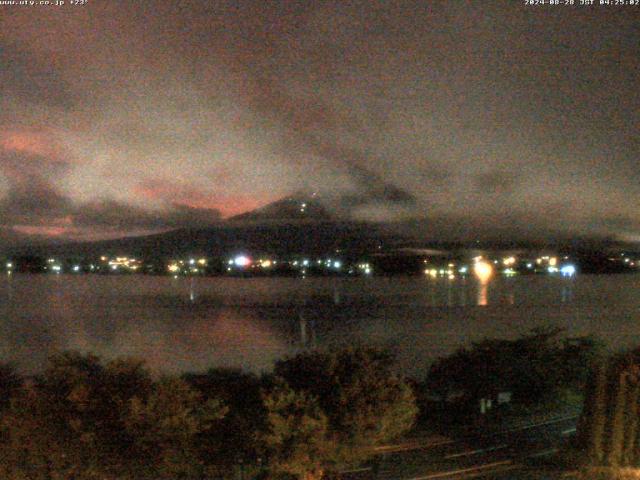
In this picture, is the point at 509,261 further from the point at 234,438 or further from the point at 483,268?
the point at 234,438

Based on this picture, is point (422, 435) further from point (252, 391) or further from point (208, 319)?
point (208, 319)

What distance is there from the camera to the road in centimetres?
989

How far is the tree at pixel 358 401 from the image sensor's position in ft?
28.7

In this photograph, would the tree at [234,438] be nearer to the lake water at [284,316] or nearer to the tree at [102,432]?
the tree at [102,432]

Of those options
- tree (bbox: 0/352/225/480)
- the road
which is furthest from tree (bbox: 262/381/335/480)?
the road

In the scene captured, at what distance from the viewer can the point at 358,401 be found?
29.3ft

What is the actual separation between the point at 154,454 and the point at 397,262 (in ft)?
143

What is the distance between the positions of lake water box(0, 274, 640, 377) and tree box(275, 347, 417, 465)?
1855 centimetres

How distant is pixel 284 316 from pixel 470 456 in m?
42.0

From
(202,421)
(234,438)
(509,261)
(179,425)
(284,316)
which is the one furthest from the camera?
(284,316)

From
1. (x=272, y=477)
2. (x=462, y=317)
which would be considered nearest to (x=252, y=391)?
(x=272, y=477)

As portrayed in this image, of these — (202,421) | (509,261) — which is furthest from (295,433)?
(509,261)

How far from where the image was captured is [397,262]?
51.4m

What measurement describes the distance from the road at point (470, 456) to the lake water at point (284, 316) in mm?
15238
